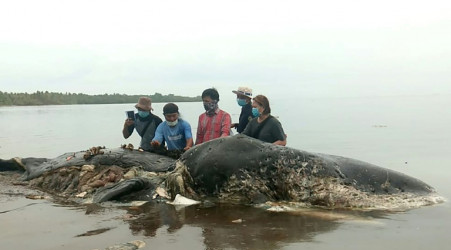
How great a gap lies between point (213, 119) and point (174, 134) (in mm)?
871

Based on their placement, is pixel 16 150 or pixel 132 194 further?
pixel 16 150

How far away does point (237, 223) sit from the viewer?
6.20 m

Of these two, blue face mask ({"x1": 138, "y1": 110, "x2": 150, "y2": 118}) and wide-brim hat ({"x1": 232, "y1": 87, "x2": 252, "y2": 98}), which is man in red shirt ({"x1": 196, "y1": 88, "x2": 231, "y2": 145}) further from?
blue face mask ({"x1": 138, "y1": 110, "x2": 150, "y2": 118})

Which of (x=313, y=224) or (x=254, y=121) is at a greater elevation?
(x=254, y=121)

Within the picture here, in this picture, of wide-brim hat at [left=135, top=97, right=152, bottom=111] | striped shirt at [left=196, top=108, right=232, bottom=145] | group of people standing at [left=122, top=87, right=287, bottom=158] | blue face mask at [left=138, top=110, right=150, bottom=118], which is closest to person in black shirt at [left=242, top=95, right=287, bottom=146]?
group of people standing at [left=122, top=87, right=287, bottom=158]

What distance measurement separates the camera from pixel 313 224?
616 cm

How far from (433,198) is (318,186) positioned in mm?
1941

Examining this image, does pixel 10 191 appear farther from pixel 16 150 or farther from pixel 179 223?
pixel 16 150

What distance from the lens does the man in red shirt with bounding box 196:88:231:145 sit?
32.4ft

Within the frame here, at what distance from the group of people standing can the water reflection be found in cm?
208

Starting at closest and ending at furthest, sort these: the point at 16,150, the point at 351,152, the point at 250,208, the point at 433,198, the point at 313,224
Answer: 1. the point at 313,224
2. the point at 250,208
3. the point at 433,198
4. the point at 351,152
5. the point at 16,150

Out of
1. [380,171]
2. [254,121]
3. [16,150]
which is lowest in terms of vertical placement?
[16,150]

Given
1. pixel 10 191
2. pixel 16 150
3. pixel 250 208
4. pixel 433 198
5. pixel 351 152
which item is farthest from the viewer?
pixel 16 150

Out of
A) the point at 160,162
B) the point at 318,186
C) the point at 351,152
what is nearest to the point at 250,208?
the point at 318,186
